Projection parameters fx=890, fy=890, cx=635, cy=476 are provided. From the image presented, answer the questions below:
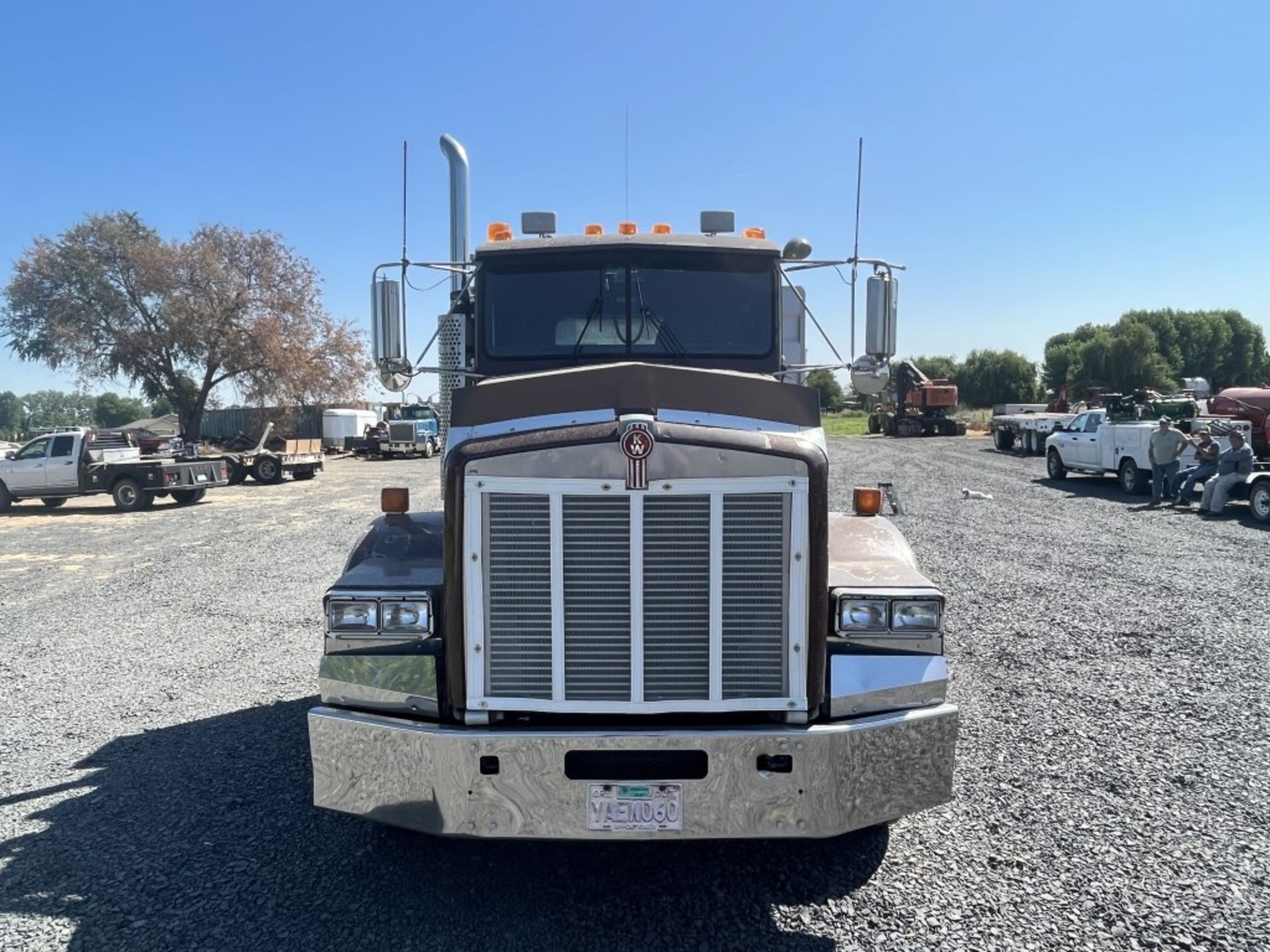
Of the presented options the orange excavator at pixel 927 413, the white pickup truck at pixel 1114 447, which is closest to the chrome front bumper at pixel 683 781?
the white pickup truck at pixel 1114 447

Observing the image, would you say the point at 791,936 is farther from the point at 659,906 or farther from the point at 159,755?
the point at 159,755

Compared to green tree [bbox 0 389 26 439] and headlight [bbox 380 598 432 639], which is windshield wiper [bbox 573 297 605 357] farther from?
green tree [bbox 0 389 26 439]

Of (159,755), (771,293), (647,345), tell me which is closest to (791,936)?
(647,345)

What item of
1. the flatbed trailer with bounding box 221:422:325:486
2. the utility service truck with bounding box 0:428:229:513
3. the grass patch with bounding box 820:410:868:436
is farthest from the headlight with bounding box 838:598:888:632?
the grass patch with bounding box 820:410:868:436

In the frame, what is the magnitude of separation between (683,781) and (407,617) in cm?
120

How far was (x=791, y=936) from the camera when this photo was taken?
126 inches

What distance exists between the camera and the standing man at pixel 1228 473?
15.5 meters

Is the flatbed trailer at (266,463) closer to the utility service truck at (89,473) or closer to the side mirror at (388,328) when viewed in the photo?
the utility service truck at (89,473)

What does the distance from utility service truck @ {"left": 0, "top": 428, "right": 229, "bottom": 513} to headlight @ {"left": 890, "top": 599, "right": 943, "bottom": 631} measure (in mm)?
20137

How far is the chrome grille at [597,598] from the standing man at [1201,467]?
17005 mm

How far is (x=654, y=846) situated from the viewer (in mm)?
3896

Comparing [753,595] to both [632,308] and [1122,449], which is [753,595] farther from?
[1122,449]

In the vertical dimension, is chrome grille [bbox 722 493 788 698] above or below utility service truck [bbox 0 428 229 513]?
above

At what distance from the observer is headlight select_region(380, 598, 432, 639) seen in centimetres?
338
